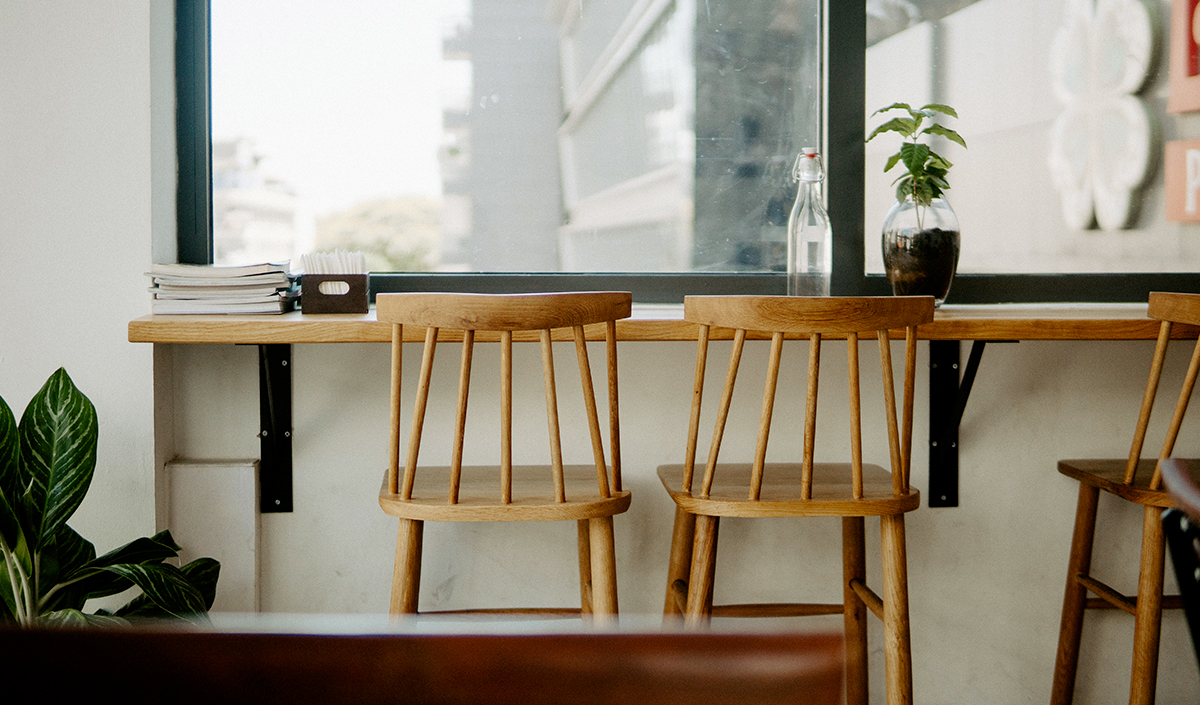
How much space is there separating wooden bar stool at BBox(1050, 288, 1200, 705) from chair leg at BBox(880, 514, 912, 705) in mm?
399

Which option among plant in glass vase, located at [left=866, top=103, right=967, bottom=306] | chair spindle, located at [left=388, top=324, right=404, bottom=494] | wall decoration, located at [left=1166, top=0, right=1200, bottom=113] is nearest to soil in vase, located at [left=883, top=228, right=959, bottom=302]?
plant in glass vase, located at [left=866, top=103, right=967, bottom=306]

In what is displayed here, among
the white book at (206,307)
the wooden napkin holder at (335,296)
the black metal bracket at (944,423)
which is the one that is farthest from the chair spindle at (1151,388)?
the white book at (206,307)

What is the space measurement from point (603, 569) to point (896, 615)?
19.2 inches

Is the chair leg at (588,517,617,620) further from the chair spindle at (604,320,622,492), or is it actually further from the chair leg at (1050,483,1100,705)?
the chair leg at (1050,483,1100,705)

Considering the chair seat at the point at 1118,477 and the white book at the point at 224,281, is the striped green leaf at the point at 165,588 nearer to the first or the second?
the white book at the point at 224,281

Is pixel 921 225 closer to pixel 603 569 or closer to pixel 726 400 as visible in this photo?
pixel 726 400

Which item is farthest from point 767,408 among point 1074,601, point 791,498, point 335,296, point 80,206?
point 80,206

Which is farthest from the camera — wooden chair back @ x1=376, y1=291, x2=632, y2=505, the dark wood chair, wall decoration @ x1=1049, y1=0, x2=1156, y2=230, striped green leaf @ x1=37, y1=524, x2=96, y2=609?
wall decoration @ x1=1049, y1=0, x2=1156, y2=230

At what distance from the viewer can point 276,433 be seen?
196 cm

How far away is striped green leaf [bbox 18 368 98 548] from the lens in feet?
4.74

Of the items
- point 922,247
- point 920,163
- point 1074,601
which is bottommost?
point 1074,601

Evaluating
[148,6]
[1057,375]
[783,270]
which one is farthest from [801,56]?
[148,6]

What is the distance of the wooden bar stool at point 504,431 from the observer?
131 cm

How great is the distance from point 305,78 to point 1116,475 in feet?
6.51
